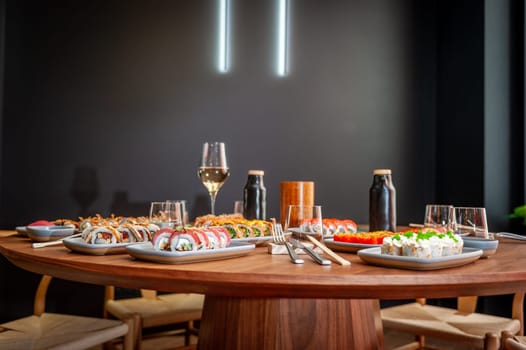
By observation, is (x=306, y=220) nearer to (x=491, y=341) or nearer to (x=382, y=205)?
(x=382, y=205)

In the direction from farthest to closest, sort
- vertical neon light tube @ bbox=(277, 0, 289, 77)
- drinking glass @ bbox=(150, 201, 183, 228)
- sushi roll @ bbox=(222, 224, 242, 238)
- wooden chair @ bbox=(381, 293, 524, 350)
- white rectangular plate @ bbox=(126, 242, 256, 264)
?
vertical neon light tube @ bbox=(277, 0, 289, 77) < wooden chair @ bbox=(381, 293, 524, 350) < drinking glass @ bbox=(150, 201, 183, 228) < sushi roll @ bbox=(222, 224, 242, 238) < white rectangular plate @ bbox=(126, 242, 256, 264)

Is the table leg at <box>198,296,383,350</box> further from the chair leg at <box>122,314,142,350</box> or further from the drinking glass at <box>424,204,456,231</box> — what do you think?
the chair leg at <box>122,314,142,350</box>

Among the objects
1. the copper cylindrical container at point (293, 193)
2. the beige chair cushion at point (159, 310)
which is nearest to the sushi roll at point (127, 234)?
the copper cylindrical container at point (293, 193)

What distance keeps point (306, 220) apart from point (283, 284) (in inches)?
13.9

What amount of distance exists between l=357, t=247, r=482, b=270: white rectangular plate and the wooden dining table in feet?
0.04

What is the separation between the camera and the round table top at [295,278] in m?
0.87

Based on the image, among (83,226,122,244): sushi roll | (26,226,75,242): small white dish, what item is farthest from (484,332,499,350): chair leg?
(26,226,75,242): small white dish

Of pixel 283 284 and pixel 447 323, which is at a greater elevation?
pixel 283 284

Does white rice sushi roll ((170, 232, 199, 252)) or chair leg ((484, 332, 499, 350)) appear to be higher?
→ white rice sushi roll ((170, 232, 199, 252))

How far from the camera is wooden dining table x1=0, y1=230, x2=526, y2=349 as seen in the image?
34.4 inches

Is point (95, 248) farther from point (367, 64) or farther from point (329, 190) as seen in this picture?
point (367, 64)

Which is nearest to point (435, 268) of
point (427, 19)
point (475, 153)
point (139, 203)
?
point (139, 203)

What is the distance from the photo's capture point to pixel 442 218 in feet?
4.31

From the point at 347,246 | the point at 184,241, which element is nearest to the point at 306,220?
the point at 347,246
